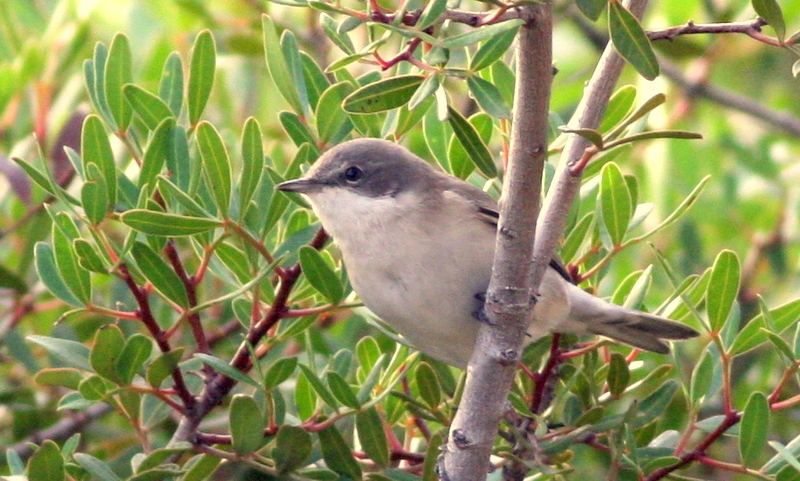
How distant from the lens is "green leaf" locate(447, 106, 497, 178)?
2.16 m

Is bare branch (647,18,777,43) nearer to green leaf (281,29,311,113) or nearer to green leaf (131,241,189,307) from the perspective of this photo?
green leaf (281,29,311,113)

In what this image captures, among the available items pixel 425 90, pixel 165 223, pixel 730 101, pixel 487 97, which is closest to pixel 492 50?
pixel 487 97

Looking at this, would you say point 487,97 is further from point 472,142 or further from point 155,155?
point 155,155

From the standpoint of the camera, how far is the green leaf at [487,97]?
6.63 ft

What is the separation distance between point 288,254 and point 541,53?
84 cm

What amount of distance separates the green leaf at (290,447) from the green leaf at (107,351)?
421mm

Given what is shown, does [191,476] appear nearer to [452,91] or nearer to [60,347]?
[60,347]

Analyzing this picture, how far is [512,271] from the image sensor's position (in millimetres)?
2275

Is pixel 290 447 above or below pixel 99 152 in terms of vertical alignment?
below

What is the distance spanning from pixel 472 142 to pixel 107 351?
1.00 m

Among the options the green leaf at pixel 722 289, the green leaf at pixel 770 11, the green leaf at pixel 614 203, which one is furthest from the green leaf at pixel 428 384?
the green leaf at pixel 770 11

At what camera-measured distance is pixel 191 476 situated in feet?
8.01

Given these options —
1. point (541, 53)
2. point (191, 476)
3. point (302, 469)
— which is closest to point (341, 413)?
point (302, 469)

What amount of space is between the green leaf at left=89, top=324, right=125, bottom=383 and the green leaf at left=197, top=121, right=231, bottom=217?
1.25 ft
